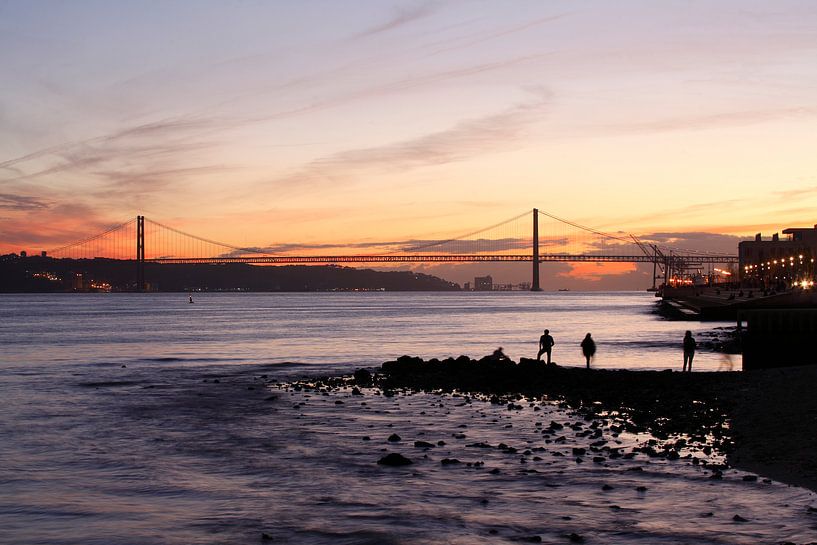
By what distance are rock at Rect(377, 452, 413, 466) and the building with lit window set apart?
12340 cm

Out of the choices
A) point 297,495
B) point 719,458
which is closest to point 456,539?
point 297,495

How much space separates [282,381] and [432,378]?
556 centimetres

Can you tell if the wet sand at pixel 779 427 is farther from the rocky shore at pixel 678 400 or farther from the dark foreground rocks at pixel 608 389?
the dark foreground rocks at pixel 608 389

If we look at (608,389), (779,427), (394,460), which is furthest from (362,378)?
(779,427)

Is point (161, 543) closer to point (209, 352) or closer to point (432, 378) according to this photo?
point (432, 378)

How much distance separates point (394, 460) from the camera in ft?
49.8

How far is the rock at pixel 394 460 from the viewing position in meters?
15.1

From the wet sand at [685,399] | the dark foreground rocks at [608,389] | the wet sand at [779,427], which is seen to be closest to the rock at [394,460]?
the wet sand at [685,399]

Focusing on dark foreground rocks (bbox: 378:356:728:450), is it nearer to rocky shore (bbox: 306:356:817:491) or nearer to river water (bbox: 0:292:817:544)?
rocky shore (bbox: 306:356:817:491)

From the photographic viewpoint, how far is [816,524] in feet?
35.6

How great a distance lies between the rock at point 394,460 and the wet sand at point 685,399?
422cm

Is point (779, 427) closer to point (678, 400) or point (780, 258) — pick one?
point (678, 400)

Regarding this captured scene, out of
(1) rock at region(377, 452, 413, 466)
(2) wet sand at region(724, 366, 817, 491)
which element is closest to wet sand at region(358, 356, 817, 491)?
(2) wet sand at region(724, 366, 817, 491)

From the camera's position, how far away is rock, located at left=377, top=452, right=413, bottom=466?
15125mm
